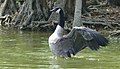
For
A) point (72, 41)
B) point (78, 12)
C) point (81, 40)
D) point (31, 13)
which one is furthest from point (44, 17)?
point (81, 40)

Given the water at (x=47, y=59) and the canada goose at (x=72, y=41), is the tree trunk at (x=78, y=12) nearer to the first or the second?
the water at (x=47, y=59)

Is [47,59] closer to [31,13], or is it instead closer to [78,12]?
[78,12]

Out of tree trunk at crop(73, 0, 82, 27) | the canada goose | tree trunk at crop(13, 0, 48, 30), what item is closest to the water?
the canada goose

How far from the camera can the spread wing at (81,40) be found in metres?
11.8

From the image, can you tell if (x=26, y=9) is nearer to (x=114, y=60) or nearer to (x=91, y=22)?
(x=91, y=22)

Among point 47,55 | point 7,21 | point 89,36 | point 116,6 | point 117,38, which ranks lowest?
point 116,6

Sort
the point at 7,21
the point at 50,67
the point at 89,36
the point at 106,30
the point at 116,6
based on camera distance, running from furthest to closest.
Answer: the point at 116,6, the point at 7,21, the point at 106,30, the point at 89,36, the point at 50,67

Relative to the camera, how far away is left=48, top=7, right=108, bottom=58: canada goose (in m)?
11.9

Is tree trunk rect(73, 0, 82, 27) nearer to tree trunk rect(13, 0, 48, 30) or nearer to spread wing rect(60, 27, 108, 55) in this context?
tree trunk rect(13, 0, 48, 30)

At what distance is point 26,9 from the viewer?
25469 mm

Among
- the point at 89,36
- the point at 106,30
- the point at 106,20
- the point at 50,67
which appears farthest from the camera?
the point at 106,20

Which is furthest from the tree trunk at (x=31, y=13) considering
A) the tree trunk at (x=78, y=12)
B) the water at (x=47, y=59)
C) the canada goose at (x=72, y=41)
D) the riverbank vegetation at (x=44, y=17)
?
the canada goose at (x=72, y=41)

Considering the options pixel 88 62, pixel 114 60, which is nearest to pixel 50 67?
pixel 88 62

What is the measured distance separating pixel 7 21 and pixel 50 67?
16.5 m
